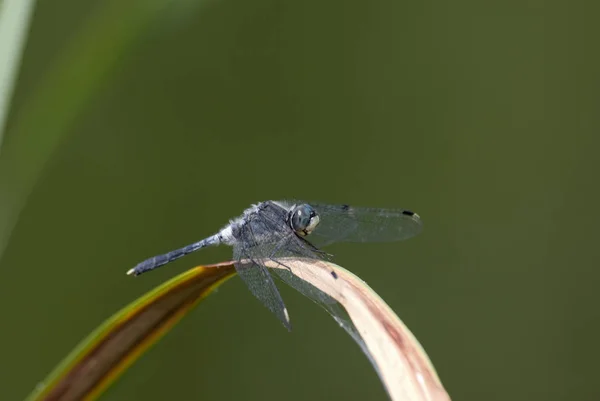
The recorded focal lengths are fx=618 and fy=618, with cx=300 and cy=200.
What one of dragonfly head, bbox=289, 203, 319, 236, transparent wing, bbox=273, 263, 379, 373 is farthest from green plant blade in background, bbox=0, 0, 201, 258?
dragonfly head, bbox=289, 203, 319, 236

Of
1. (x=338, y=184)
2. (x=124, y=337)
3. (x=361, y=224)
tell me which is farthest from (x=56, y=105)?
(x=338, y=184)

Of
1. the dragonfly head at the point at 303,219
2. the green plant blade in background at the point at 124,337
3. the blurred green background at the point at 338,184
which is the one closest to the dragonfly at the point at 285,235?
the dragonfly head at the point at 303,219

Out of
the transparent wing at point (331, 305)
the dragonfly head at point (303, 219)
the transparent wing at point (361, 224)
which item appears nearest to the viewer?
the transparent wing at point (331, 305)

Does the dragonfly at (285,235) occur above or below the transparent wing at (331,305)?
above

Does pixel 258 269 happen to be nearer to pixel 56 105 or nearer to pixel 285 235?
pixel 285 235

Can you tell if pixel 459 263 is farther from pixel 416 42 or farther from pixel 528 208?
pixel 416 42

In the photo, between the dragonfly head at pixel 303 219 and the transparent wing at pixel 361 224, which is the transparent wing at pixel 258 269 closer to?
the dragonfly head at pixel 303 219

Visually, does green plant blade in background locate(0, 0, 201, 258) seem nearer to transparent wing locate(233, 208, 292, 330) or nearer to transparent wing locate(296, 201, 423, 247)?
transparent wing locate(233, 208, 292, 330)
